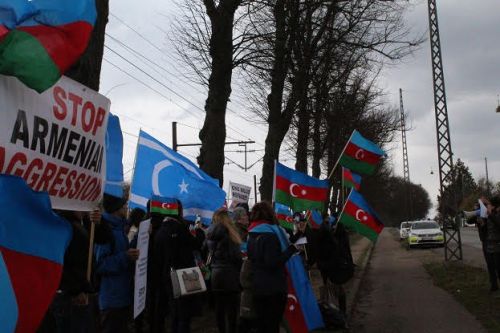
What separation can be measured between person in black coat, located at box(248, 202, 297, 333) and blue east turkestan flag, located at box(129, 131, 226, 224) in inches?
66.7

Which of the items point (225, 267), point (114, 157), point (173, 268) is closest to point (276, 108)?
point (225, 267)

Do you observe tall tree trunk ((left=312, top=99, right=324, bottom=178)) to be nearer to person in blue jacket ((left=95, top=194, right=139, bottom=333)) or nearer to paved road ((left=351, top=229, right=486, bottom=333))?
paved road ((left=351, top=229, right=486, bottom=333))

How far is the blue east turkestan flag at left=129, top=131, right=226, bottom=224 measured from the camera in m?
7.09

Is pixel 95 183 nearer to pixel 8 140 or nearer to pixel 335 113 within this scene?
pixel 8 140

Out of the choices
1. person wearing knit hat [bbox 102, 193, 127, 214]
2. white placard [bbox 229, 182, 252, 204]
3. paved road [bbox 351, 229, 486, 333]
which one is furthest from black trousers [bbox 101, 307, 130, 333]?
white placard [bbox 229, 182, 252, 204]

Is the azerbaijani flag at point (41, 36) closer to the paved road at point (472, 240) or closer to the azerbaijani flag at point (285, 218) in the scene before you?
the azerbaijani flag at point (285, 218)

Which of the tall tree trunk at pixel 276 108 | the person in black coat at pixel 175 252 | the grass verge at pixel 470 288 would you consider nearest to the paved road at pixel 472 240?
the grass verge at pixel 470 288

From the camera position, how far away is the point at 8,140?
291cm

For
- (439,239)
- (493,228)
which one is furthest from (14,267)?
(439,239)

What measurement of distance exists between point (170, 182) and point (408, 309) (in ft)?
17.7

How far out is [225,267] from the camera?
7215mm

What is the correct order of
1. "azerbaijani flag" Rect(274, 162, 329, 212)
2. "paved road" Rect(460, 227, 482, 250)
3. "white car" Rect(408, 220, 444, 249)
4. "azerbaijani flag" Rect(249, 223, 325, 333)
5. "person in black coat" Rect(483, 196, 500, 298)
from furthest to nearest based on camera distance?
1. "white car" Rect(408, 220, 444, 249)
2. "paved road" Rect(460, 227, 482, 250)
3. "person in black coat" Rect(483, 196, 500, 298)
4. "azerbaijani flag" Rect(274, 162, 329, 212)
5. "azerbaijani flag" Rect(249, 223, 325, 333)

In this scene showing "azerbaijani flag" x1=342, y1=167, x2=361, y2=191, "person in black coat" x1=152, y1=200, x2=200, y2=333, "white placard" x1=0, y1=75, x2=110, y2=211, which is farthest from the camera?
"azerbaijani flag" x1=342, y1=167, x2=361, y2=191

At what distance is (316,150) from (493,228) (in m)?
12.8
